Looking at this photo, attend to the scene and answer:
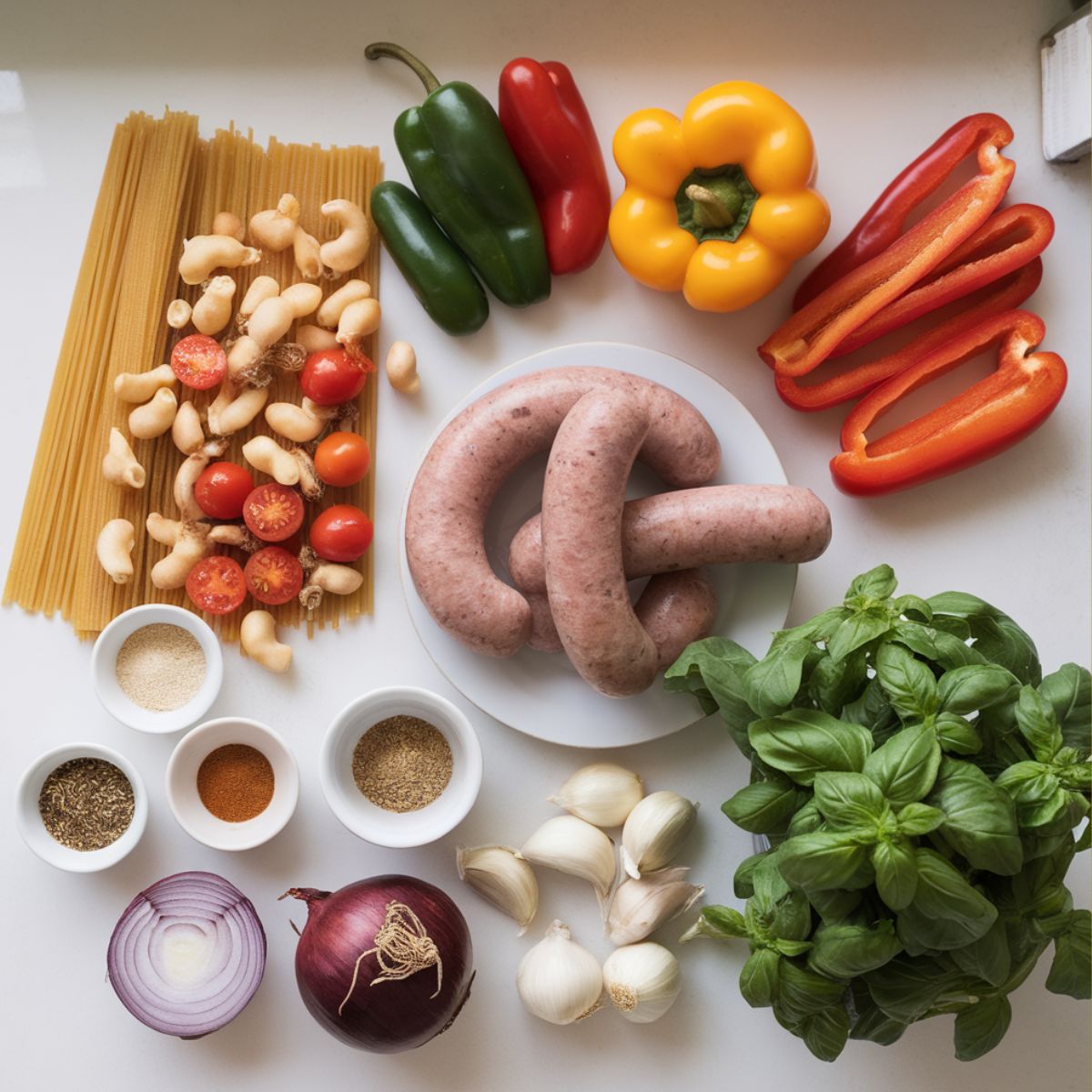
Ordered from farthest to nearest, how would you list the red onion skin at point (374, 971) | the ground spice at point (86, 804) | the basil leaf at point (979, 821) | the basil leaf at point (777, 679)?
1. the ground spice at point (86, 804)
2. the red onion skin at point (374, 971)
3. the basil leaf at point (777, 679)
4. the basil leaf at point (979, 821)

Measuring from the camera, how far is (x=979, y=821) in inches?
41.7

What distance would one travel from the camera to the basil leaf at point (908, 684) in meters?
1.14

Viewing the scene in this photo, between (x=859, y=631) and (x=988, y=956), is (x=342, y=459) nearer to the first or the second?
(x=859, y=631)

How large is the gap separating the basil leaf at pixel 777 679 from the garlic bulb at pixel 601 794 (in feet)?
1.31

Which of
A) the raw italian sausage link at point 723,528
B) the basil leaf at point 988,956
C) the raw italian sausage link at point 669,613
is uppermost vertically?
the raw italian sausage link at point 723,528

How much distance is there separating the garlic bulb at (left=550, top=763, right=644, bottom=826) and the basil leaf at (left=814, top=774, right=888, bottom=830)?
0.49 m

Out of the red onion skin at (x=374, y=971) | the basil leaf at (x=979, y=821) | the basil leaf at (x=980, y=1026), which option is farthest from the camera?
the red onion skin at (x=374, y=971)

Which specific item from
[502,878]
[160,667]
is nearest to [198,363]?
[160,667]

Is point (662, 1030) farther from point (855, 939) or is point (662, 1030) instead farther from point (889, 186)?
point (889, 186)

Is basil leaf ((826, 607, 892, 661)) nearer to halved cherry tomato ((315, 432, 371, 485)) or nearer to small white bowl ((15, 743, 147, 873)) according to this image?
halved cherry tomato ((315, 432, 371, 485))

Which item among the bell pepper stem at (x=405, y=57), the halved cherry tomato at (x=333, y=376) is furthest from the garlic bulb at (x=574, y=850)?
the bell pepper stem at (x=405, y=57)

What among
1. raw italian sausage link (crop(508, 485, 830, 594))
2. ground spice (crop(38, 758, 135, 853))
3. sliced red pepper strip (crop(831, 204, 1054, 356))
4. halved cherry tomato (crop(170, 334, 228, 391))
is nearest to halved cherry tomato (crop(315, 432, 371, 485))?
halved cherry tomato (crop(170, 334, 228, 391))

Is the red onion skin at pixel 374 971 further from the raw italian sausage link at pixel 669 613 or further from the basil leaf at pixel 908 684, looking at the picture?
the basil leaf at pixel 908 684

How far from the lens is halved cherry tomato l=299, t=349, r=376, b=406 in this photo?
1540mm
